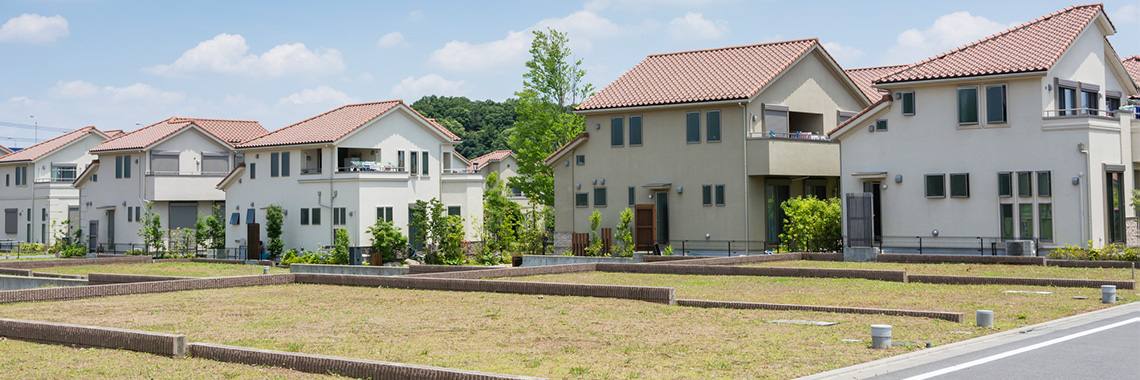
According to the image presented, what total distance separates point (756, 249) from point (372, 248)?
15618 mm

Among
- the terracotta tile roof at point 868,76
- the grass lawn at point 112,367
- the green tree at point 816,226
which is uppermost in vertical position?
the terracotta tile roof at point 868,76

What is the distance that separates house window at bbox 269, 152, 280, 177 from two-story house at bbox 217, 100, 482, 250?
5cm

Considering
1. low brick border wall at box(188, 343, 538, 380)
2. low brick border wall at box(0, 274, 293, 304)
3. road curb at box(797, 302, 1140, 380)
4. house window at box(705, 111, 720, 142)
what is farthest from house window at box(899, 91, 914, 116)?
low brick border wall at box(188, 343, 538, 380)

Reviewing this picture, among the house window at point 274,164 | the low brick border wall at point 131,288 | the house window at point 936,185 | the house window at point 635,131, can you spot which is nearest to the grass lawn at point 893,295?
the low brick border wall at point 131,288

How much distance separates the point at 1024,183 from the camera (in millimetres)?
31172

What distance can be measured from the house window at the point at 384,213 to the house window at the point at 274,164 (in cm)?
583

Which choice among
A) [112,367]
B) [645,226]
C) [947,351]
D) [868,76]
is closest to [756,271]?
[645,226]

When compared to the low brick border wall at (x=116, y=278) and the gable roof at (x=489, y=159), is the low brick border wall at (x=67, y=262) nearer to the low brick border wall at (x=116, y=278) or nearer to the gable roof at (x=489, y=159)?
the low brick border wall at (x=116, y=278)

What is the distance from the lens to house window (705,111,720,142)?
122 feet

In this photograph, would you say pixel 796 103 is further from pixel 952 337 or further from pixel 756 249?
pixel 952 337

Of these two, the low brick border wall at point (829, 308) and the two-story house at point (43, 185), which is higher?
the two-story house at point (43, 185)

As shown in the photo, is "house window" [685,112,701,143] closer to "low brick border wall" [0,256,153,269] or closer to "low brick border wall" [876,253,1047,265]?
"low brick border wall" [876,253,1047,265]

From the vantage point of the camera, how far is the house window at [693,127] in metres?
37.8

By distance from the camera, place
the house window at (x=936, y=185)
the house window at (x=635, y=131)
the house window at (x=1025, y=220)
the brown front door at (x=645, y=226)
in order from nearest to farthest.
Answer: the house window at (x=1025, y=220) < the house window at (x=936, y=185) < the brown front door at (x=645, y=226) < the house window at (x=635, y=131)
